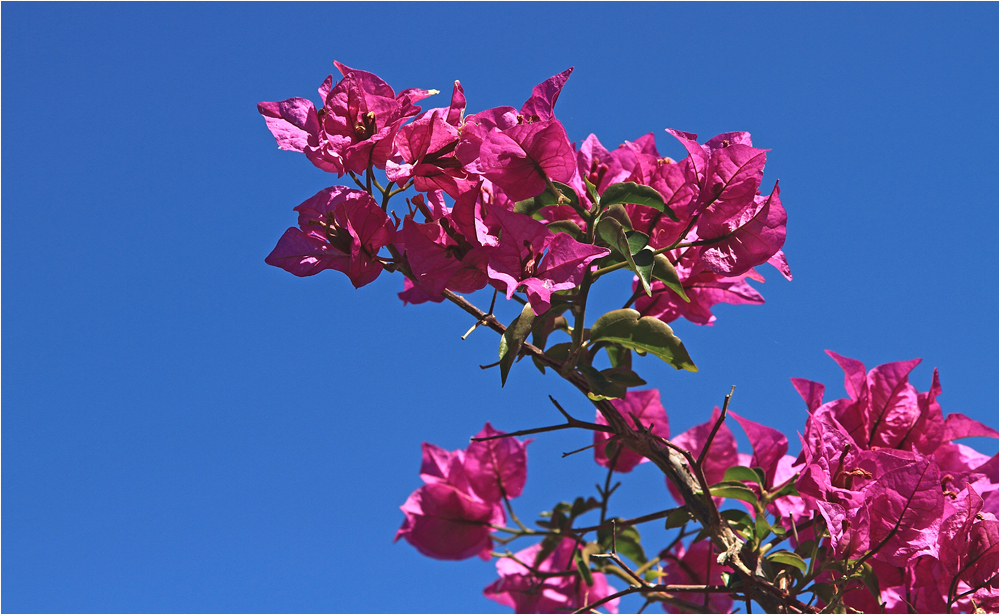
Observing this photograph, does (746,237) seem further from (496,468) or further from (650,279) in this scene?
(496,468)

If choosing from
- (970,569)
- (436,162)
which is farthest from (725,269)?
(970,569)

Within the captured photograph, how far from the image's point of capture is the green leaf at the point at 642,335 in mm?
749

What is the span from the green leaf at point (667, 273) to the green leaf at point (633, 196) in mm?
54

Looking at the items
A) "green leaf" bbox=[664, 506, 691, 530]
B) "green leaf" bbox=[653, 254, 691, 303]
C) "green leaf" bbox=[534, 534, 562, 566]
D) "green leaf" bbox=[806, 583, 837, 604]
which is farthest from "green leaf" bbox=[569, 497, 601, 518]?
"green leaf" bbox=[653, 254, 691, 303]

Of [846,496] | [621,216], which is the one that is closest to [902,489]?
[846,496]

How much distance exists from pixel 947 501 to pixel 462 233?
2.08 ft

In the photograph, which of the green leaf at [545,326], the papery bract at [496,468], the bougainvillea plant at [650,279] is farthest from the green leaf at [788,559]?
the papery bract at [496,468]

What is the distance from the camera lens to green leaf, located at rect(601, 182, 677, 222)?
2.32 feet

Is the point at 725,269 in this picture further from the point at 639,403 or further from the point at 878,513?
the point at 639,403

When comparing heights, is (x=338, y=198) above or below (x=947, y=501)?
above

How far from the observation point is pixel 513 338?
26.6 inches

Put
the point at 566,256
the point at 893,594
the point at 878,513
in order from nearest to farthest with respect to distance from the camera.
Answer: the point at 566,256, the point at 878,513, the point at 893,594

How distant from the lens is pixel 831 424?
826 millimetres

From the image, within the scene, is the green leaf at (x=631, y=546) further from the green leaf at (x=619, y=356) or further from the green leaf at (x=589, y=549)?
the green leaf at (x=619, y=356)
